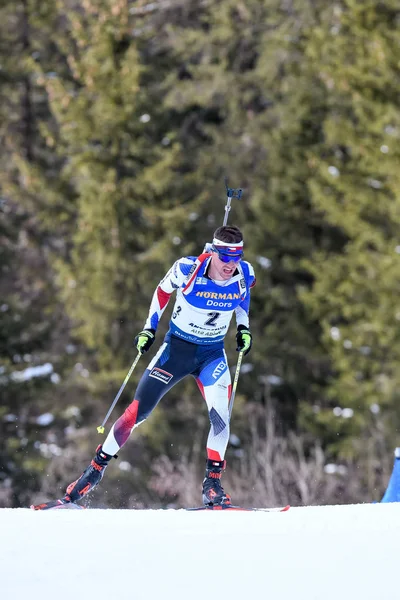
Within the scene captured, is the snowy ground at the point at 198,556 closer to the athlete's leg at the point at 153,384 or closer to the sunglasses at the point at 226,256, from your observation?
the athlete's leg at the point at 153,384

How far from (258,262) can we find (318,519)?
70.5ft

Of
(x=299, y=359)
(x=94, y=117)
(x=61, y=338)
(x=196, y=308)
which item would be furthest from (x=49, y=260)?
(x=196, y=308)

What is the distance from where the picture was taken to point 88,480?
28.8 ft

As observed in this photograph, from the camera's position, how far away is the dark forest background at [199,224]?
2584cm

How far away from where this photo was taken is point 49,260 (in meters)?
29.3

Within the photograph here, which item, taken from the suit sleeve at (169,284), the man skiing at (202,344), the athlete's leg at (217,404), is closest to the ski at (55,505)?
the man skiing at (202,344)

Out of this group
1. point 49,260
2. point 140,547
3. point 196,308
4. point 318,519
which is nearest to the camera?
point 140,547

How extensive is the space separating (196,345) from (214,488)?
104 centimetres

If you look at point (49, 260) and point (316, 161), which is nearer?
point (316, 161)

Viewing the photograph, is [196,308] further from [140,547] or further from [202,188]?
[202,188]

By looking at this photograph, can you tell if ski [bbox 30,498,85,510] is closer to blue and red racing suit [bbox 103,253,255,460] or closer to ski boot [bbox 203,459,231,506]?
blue and red racing suit [bbox 103,253,255,460]

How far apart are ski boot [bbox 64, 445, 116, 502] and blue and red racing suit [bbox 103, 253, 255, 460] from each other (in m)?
0.07

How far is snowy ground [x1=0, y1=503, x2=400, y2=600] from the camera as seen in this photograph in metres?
5.58

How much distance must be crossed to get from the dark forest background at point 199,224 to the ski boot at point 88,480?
15057mm
